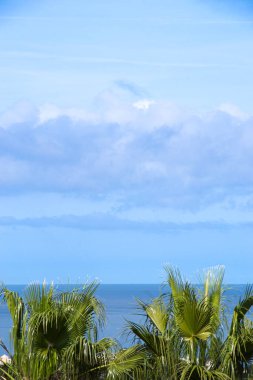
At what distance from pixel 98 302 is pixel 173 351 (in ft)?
3.66

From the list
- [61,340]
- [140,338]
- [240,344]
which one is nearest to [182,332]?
[140,338]

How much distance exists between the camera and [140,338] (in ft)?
36.5

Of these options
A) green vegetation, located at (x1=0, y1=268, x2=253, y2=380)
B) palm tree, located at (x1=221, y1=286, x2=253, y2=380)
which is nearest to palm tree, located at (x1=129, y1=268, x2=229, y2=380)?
green vegetation, located at (x1=0, y1=268, x2=253, y2=380)

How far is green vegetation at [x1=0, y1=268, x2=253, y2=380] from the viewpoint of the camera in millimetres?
10695

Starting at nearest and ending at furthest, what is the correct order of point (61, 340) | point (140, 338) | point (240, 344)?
1. point (61, 340)
2. point (240, 344)
3. point (140, 338)

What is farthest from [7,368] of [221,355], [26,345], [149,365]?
[221,355]

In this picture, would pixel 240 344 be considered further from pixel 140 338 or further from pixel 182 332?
pixel 140 338

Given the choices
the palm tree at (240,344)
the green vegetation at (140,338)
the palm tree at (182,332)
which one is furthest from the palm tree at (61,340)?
the palm tree at (240,344)

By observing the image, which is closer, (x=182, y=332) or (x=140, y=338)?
(x=182, y=332)

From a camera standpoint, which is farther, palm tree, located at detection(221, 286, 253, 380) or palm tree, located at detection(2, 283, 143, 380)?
palm tree, located at detection(221, 286, 253, 380)

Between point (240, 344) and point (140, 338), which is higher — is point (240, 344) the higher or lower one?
the lower one

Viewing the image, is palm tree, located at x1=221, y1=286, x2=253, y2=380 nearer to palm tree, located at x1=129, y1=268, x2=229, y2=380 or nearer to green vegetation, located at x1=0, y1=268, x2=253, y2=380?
green vegetation, located at x1=0, y1=268, x2=253, y2=380

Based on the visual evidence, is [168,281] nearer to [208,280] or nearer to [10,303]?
[208,280]

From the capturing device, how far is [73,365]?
1076 centimetres
